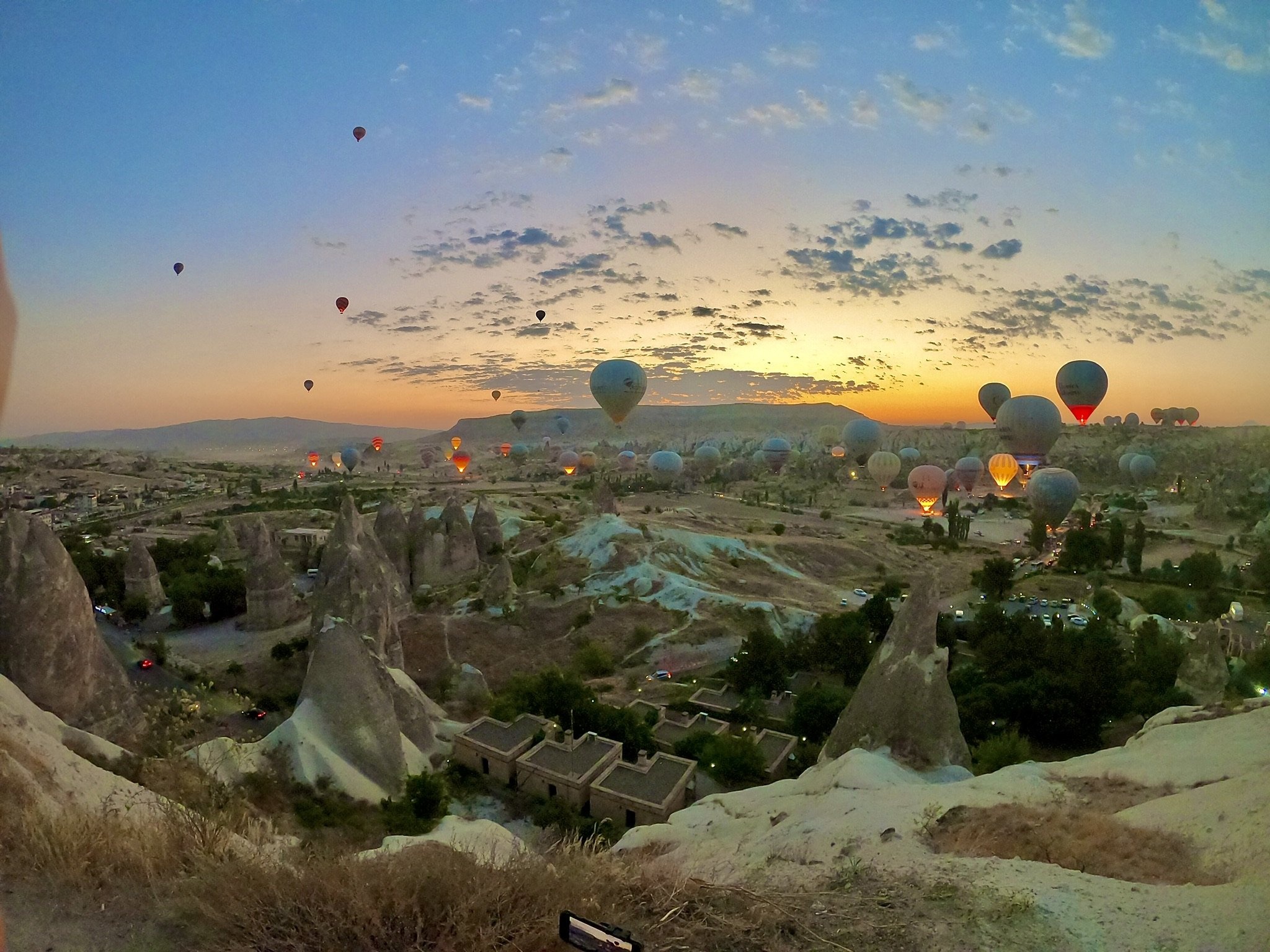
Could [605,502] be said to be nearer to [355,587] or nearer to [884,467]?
[355,587]

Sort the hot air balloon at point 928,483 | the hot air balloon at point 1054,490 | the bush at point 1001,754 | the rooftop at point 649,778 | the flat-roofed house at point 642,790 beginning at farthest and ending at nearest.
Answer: the hot air balloon at point 928,483 → the hot air balloon at point 1054,490 → the rooftop at point 649,778 → the flat-roofed house at point 642,790 → the bush at point 1001,754

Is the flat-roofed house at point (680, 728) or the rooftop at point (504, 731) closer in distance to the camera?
the rooftop at point (504, 731)

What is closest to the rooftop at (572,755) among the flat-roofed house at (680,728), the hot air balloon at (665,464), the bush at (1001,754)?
the flat-roofed house at (680,728)

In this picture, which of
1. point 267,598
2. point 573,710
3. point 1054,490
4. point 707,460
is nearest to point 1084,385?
point 1054,490

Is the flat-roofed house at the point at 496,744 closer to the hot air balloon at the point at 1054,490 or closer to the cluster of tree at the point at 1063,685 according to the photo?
the cluster of tree at the point at 1063,685

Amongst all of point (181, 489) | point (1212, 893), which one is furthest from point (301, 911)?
point (181, 489)

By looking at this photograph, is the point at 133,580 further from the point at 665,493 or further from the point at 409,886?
the point at 665,493

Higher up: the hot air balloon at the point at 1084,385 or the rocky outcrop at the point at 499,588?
the hot air balloon at the point at 1084,385
